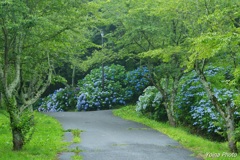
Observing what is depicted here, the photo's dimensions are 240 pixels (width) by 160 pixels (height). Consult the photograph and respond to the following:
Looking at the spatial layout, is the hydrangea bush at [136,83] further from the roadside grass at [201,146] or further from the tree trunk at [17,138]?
the tree trunk at [17,138]

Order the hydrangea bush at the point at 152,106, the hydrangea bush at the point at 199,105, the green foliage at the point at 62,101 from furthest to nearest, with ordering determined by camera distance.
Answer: the green foliage at the point at 62,101 → the hydrangea bush at the point at 152,106 → the hydrangea bush at the point at 199,105

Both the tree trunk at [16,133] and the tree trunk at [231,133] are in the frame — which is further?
the tree trunk at [231,133]

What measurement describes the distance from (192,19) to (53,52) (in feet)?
16.6

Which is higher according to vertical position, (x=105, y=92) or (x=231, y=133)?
(x=105, y=92)

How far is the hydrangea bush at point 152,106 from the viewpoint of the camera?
18312mm

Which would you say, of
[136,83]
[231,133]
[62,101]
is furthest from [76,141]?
[62,101]

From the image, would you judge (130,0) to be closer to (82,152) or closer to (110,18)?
(110,18)

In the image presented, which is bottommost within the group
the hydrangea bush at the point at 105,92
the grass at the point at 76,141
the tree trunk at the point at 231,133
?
the grass at the point at 76,141

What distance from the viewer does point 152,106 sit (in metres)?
19.0

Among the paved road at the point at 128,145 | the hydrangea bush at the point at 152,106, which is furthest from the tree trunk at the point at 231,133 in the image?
the hydrangea bush at the point at 152,106

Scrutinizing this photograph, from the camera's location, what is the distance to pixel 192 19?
12195 millimetres

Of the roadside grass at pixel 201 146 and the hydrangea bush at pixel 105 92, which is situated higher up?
the hydrangea bush at pixel 105 92

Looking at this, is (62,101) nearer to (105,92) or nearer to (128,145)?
(105,92)

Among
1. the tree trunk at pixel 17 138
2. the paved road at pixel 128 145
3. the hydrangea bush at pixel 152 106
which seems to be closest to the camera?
the paved road at pixel 128 145
